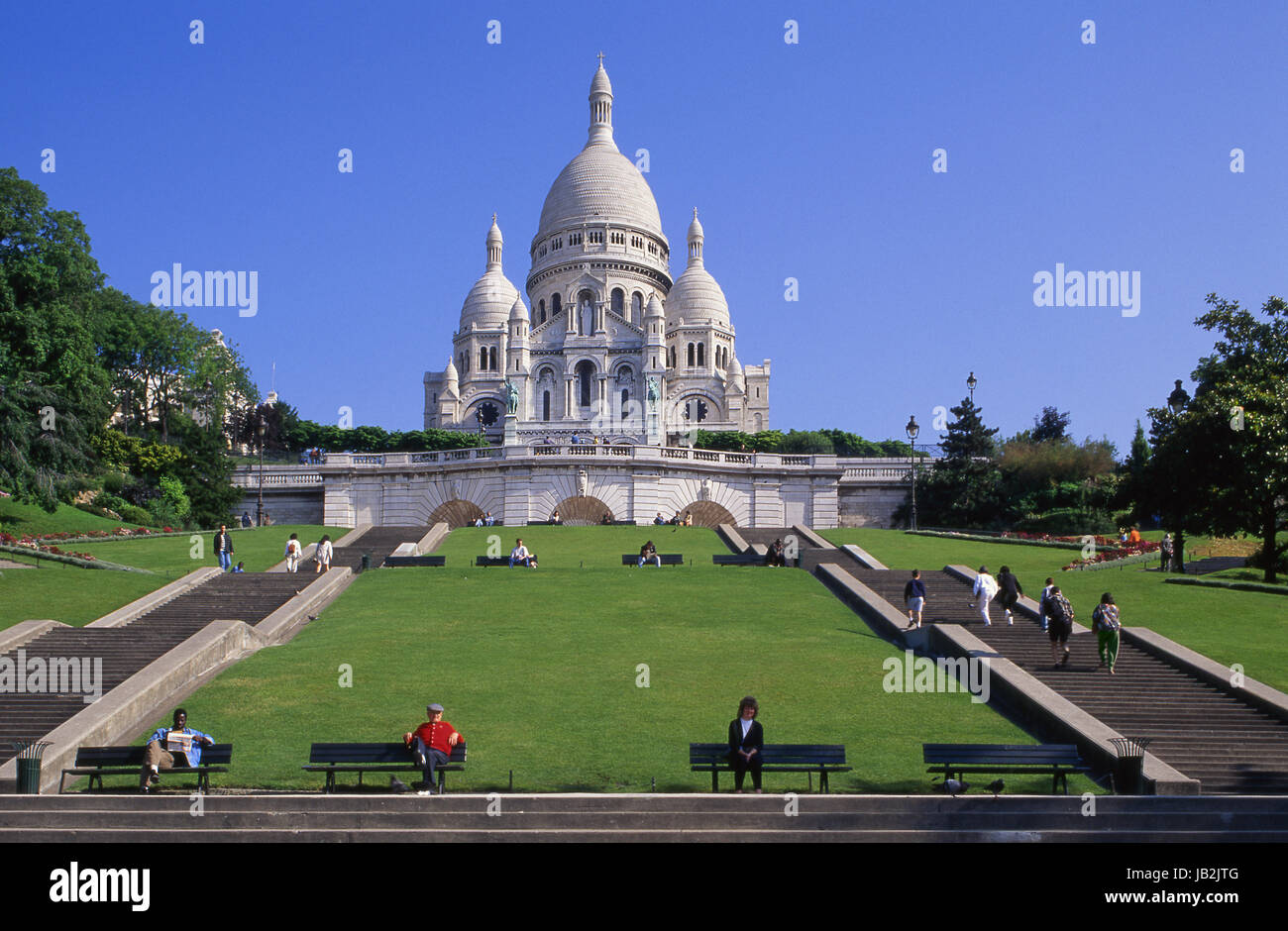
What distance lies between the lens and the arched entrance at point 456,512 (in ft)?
152

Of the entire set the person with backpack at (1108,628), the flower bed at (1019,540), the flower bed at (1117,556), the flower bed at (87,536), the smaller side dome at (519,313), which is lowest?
the person with backpack at (1108,628)

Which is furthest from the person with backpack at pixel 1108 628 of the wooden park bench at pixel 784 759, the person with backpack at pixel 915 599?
the wooden park bench at pixel 784 759

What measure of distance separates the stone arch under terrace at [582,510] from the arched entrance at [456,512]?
3520mm

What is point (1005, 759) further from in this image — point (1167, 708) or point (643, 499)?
point (643, 499)

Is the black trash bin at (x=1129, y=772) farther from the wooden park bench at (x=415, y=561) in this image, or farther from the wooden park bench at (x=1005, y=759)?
the wooden park bench at (x=415, y=561)

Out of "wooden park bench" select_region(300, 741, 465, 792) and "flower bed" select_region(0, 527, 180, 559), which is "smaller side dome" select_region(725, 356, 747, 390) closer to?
"flower bed" select_region(0, 527, 180, 559)

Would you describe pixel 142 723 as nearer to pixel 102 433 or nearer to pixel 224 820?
pixel 224 820

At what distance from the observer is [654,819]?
11.8m

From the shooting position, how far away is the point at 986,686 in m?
17.3

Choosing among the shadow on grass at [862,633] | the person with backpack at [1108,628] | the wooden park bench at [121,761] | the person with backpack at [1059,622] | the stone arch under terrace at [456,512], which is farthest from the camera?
the stone arch under terrace at [456,512]

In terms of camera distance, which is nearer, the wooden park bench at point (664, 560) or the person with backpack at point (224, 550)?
the person with backpack at point (224, 550)

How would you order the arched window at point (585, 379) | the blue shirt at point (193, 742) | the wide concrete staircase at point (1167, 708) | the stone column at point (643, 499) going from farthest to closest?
1. the arched window at point (585, 379)
2. the stone column at point (643, 499)
3. the wide concrete staircase at point (1167, 708)
4. the blue shirt at point (193, 742)
